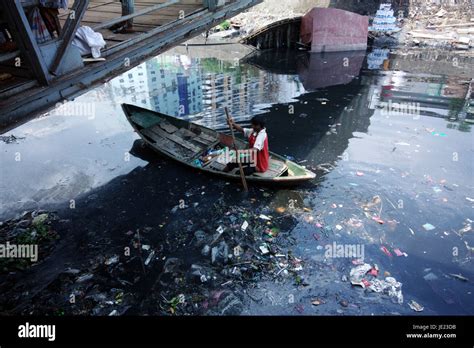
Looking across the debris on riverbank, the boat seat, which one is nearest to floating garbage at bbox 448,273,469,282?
the boat seat

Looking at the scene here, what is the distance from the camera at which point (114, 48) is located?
18.3ft

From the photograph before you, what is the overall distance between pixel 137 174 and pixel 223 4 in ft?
16.1

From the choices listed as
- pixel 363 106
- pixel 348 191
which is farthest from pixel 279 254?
pixel 363 106

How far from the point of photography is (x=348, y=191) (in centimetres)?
770

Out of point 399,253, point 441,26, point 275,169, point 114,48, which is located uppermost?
point 441,26

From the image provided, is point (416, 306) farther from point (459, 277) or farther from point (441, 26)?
point (441, 26)

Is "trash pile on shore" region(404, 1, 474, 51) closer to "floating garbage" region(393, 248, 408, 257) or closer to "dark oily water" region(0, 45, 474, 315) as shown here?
"dark oily water" region(0, 45, 474, 315)

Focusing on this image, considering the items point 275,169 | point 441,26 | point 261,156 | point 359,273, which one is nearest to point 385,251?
point 359,273

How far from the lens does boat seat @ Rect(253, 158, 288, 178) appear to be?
7.59 meters

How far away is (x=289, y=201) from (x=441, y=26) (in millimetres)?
24693

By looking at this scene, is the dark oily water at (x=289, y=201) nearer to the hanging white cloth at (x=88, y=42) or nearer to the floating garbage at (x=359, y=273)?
the floating garbage at (x=359, y=273)

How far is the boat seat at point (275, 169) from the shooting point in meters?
7.59

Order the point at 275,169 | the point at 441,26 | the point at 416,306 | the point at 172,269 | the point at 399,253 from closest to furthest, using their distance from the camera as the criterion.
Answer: the point at 416,306
the point at 172,269
the point at 399,253
the point at 275,169
the point at 441,26

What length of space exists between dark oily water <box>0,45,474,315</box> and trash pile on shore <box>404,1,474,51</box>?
9985 mm
